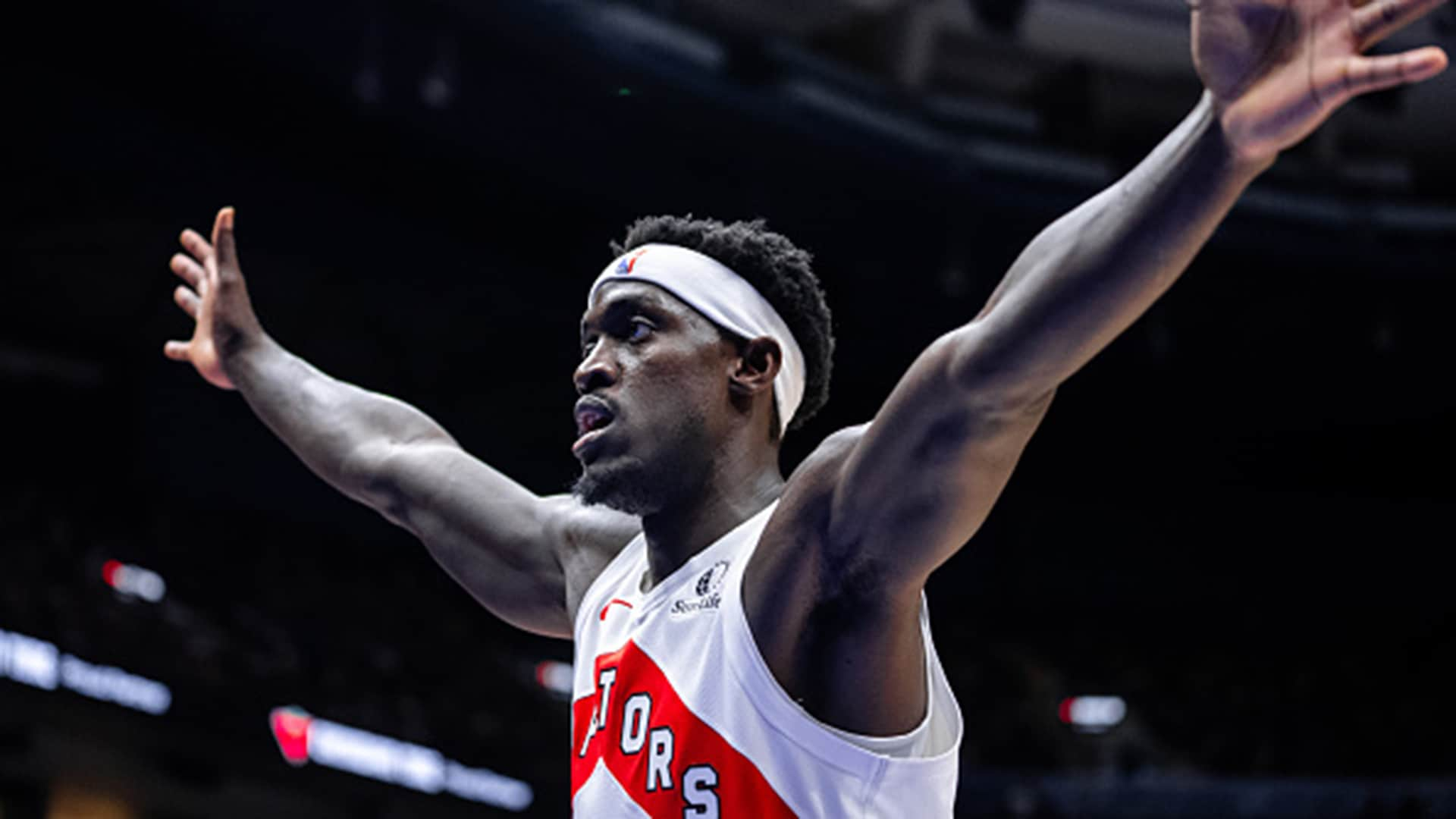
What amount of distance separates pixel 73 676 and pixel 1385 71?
448 inches

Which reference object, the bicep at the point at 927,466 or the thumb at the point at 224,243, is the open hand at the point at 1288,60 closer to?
the bicep at the point at 927,466

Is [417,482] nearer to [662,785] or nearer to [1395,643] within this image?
[662,785]

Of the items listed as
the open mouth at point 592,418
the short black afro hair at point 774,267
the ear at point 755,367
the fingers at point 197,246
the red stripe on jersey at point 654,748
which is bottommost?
the red stripe on jersey at point 654,748

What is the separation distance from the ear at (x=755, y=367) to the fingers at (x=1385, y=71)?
4.99 feet

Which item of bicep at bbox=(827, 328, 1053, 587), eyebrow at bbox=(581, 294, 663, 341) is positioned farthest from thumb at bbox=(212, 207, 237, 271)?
bicep at bbox=(827, 328, 1053, 587)

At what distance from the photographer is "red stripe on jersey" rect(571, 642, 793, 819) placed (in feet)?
8.83

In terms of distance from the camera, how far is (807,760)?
2656 millimetres

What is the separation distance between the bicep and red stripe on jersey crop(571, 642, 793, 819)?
0.44m

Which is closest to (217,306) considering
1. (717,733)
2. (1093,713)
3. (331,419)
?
(331,419)

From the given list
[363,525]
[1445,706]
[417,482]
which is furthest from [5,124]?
[1445,706]

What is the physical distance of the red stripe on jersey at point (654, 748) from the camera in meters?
2.69

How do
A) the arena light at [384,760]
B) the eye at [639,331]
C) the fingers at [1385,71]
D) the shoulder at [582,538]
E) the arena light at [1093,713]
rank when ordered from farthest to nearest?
the arena light at [1093,713], the arena light at [384,760], the shoulder at [582,538], the eye at [639,331], the fingers at [1385,71]

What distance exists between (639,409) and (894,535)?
0.83 metres

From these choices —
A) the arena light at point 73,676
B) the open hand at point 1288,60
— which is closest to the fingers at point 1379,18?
the open hand at point 1288,60
